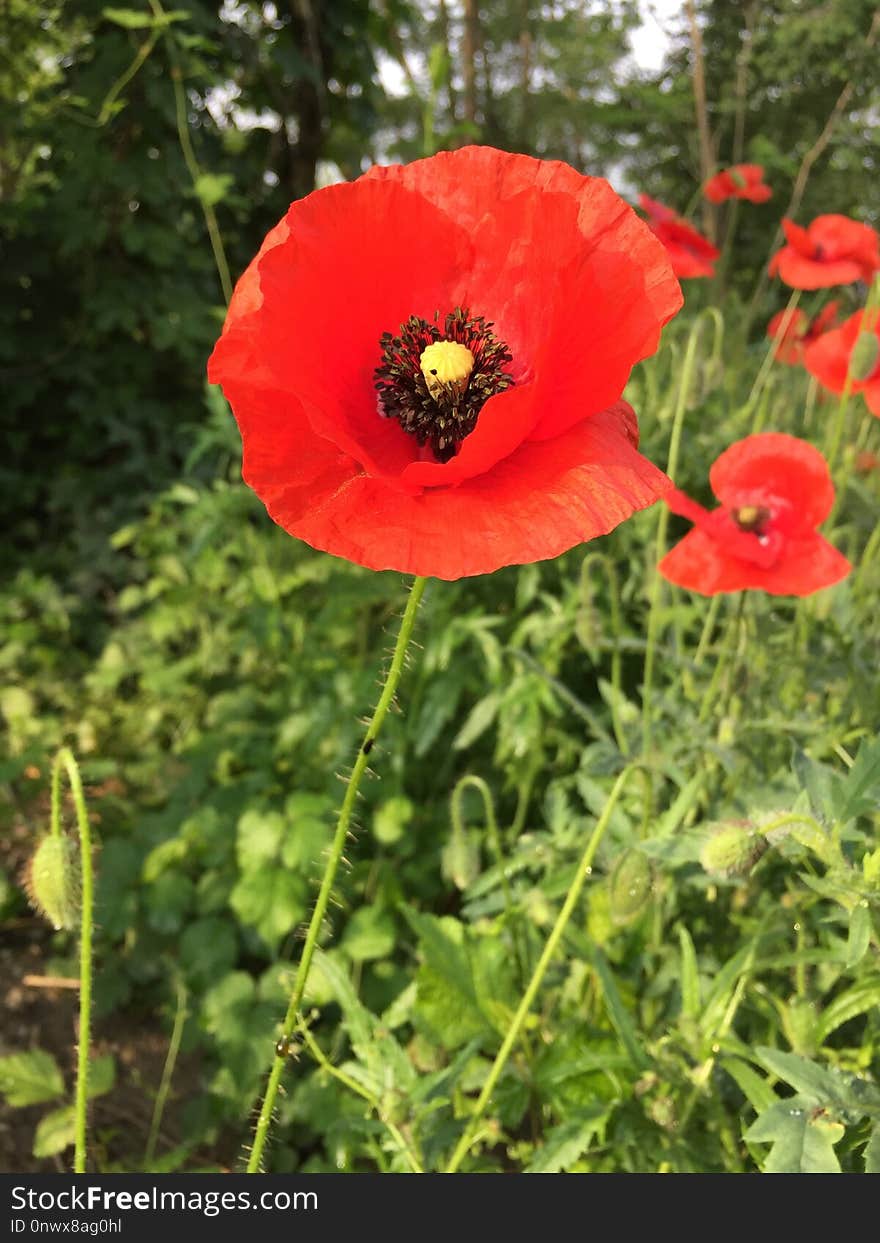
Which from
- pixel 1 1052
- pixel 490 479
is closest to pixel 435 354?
pixel 490 479

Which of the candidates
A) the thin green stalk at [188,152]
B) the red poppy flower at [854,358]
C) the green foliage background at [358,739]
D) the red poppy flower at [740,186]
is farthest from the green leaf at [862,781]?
the red poppy flower at [740,186]

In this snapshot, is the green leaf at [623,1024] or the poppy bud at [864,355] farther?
the poppy bud at [864,355]

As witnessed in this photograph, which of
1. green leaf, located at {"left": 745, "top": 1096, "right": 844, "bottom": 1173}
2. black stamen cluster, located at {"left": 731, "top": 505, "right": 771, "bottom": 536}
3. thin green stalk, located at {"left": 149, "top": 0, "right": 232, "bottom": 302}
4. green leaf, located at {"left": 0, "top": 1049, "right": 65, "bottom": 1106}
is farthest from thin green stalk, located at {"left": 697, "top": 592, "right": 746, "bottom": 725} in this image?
thin green stalk, located at {"left": 149, "top": 0, "right": 232, "bottom": 302}

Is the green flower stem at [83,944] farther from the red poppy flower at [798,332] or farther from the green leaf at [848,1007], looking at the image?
the red poppy flower at [798,332]

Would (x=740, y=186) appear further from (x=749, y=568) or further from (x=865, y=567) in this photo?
(x=749, y=568)

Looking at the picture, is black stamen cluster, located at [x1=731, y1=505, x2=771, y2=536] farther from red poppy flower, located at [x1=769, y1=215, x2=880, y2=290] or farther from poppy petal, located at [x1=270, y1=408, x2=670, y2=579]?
red poppy flower, located at [x1=769, y1=215, x2=880, y2=290]

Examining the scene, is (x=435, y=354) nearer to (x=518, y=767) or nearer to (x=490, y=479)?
(x=490, y=479)
